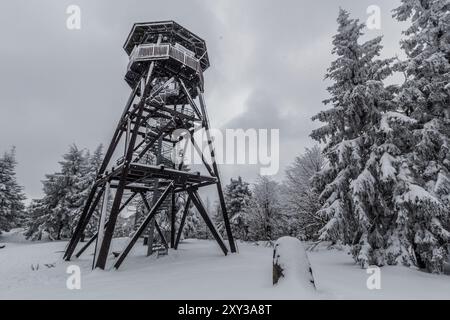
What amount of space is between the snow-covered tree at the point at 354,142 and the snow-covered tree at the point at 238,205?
804 inches

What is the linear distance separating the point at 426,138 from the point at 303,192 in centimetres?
1305

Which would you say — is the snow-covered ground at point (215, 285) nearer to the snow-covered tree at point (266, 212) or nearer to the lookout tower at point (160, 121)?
the lookout tower at point (160, 121)

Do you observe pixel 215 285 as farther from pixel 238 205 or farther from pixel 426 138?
pixel 238 205

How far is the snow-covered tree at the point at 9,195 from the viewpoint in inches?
1134

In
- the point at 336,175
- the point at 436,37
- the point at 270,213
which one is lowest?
the point at 270,213

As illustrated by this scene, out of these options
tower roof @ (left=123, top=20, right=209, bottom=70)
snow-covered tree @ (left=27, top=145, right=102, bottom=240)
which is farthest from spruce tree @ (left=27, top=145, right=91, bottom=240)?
tower roof @ (left=123, top=20, right=209, bottom=70)

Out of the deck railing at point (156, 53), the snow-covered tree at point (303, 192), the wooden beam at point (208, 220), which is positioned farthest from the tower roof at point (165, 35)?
the snow-covered tree at point (303, 192)

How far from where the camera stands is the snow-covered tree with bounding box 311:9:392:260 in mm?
9586

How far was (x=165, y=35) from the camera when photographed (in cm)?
1392

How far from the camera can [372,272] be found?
8133 mm

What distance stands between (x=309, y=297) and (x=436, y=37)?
488 inches

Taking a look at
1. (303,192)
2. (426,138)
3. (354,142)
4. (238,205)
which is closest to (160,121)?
(354,142)
